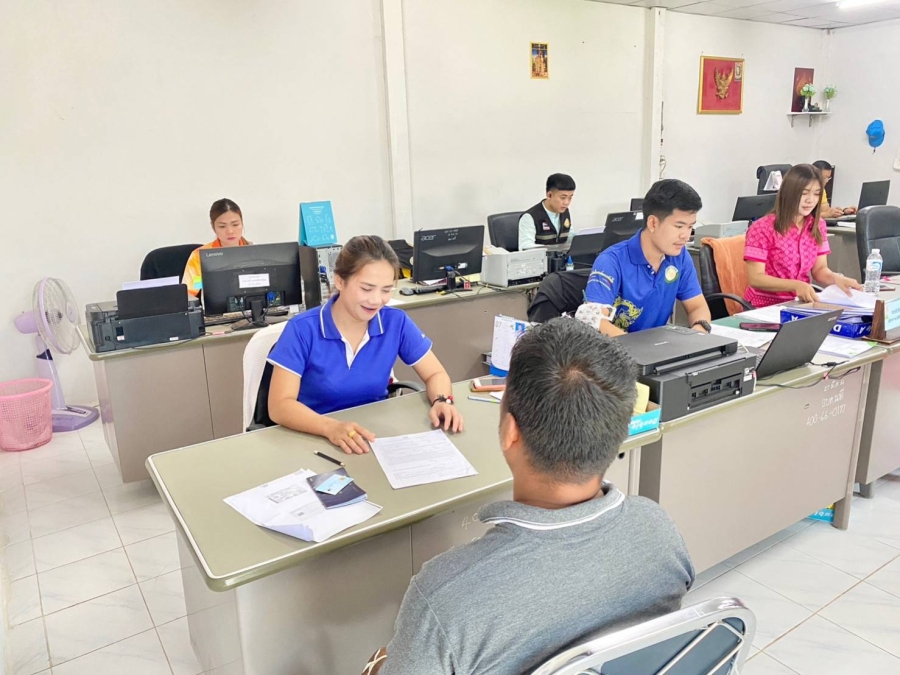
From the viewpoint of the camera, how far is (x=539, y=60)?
5562 mm

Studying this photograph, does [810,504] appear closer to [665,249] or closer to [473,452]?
[665,249]

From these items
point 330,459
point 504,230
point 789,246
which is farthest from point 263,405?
point 504,230

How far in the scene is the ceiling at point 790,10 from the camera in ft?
19.8

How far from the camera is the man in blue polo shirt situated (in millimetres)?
2387

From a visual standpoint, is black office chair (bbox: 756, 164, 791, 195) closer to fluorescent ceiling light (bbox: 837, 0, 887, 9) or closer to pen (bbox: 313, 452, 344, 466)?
fluorescent ceiling light (bbox: 837, 0, 887, 9)

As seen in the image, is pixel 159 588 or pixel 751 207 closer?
pixel 159 588

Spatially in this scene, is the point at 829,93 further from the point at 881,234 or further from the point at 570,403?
the point at 570,403

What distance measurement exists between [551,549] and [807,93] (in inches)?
325

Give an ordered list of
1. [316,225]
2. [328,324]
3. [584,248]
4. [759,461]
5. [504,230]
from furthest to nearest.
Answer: [504,230], [584,248], [316,225], [759,461], [328,324]

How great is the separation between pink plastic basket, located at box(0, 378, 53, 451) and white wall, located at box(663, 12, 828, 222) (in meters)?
Answer: 5.76

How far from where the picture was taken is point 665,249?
2457 mm

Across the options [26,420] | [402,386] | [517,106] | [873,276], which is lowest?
[26,420]

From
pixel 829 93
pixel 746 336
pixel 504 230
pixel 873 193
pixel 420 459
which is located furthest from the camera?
pixel 829 93

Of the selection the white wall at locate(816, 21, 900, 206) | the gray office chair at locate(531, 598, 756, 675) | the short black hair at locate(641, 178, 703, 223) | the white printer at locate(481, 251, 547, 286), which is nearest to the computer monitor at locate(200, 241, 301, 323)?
the white printer at locate(481, 251, 547, 286)
